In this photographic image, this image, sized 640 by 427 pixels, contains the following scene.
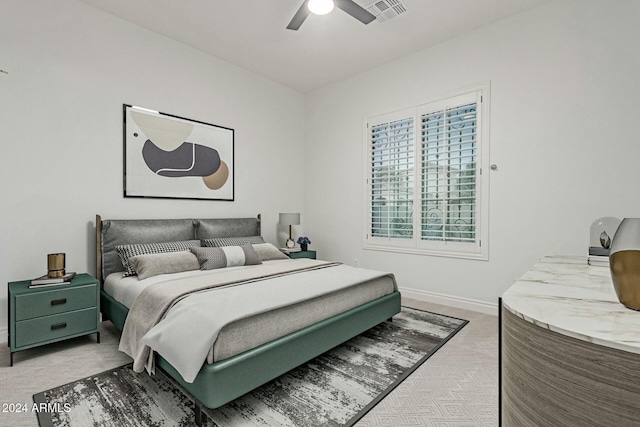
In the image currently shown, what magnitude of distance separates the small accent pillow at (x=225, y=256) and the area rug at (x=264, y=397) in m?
1.09

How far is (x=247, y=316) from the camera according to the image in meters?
1.83

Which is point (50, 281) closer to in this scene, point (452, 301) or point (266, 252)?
point (266, 252)

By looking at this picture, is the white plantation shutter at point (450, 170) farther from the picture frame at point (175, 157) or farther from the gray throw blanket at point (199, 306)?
the picture frame at point (175, 157)

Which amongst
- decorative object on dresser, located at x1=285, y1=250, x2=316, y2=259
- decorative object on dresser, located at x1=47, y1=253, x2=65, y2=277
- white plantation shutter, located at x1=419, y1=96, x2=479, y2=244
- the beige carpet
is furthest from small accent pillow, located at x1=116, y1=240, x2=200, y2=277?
white plantation shutter, located at x1=419, y1=96, x2=479, y2=244

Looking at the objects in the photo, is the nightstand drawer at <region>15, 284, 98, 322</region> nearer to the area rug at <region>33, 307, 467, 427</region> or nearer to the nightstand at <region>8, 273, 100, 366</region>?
the nightstand at <region>8, 273, 100, 366</region>

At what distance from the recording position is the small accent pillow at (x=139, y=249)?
3.04 metres

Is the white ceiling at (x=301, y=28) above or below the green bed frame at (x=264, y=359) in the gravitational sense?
above

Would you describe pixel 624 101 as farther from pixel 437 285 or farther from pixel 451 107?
pixel 437 285

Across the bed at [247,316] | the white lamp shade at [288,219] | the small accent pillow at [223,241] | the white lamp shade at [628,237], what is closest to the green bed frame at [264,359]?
the bed at [247,316]

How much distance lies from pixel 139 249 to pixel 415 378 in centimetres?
273

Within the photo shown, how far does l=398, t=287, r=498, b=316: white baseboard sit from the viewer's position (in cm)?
354

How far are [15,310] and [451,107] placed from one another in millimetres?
4532

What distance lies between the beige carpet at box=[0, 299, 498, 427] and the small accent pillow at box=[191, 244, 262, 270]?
1004 mm

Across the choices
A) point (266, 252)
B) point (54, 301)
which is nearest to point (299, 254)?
point (266, 252)
